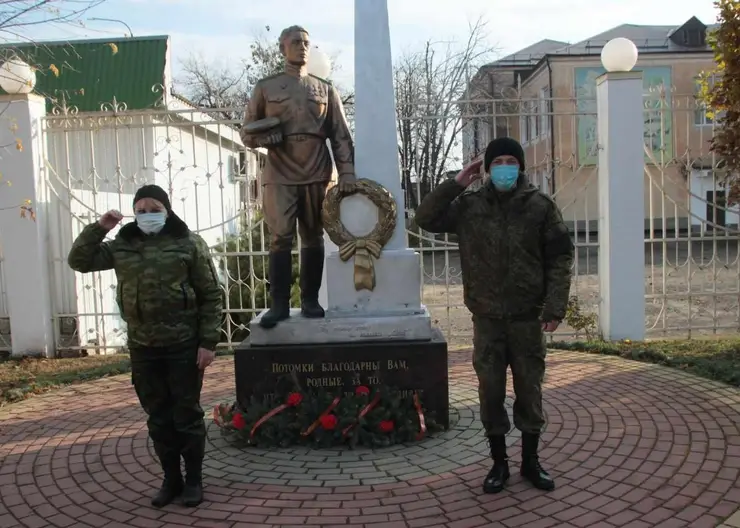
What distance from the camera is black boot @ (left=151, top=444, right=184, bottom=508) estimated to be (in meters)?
3.32

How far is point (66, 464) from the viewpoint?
156 inches

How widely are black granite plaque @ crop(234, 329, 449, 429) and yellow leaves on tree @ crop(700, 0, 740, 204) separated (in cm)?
396

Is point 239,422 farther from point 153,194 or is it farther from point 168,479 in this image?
point 153,194

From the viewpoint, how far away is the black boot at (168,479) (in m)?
3.32

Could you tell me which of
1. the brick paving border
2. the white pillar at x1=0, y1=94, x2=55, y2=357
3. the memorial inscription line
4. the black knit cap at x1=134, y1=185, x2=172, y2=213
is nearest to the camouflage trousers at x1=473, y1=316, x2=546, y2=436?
the brick paving border

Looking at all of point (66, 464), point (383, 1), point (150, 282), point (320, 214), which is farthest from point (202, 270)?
point (383, 1)

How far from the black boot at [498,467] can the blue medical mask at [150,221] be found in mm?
2055

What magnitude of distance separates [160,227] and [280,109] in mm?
1533

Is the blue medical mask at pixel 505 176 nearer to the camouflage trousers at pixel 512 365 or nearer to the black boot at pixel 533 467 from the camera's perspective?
the camouflage trousers at pixel 512 365

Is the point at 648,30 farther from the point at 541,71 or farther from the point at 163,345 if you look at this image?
the point at 163,345

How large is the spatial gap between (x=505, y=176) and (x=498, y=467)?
5.06ft

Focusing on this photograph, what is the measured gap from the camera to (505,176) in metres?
3.26

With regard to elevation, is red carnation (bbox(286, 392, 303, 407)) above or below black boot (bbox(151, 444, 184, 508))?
above

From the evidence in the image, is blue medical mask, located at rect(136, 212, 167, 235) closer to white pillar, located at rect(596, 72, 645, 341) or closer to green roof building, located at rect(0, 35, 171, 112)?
white pillar, located at rect(596, 72, 645, 341)
